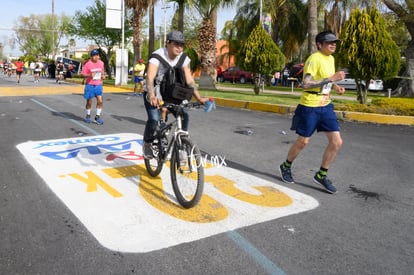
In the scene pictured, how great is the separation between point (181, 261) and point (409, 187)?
10.9 ft

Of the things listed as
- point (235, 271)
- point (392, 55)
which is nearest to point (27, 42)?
point (392, 55)

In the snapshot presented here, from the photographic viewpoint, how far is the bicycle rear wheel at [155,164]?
15.0 feet

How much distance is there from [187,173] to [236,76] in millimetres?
33372

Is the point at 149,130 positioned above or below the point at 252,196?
above

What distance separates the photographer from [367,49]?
37.1ft

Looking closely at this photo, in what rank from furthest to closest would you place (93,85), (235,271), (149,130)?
(93,85) → (149,130) → (235,271)

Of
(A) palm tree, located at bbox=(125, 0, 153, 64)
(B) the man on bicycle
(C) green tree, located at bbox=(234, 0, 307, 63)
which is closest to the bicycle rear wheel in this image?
(B) the man on bicycle

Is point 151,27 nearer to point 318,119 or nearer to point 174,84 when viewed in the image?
point 174,84

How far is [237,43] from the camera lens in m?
35.1

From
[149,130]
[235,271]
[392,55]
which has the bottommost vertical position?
[235,271]

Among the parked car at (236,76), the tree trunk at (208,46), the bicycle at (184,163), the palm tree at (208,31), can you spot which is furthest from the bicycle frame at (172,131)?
the parked car at (236,76)

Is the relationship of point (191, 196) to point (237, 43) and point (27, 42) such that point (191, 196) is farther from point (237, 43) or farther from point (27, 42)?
point (27, 42)

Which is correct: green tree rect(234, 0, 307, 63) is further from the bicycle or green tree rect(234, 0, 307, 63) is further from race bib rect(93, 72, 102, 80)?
A: the bicycle

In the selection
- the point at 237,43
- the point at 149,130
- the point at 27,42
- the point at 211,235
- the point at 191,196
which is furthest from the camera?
the point at 27,42
